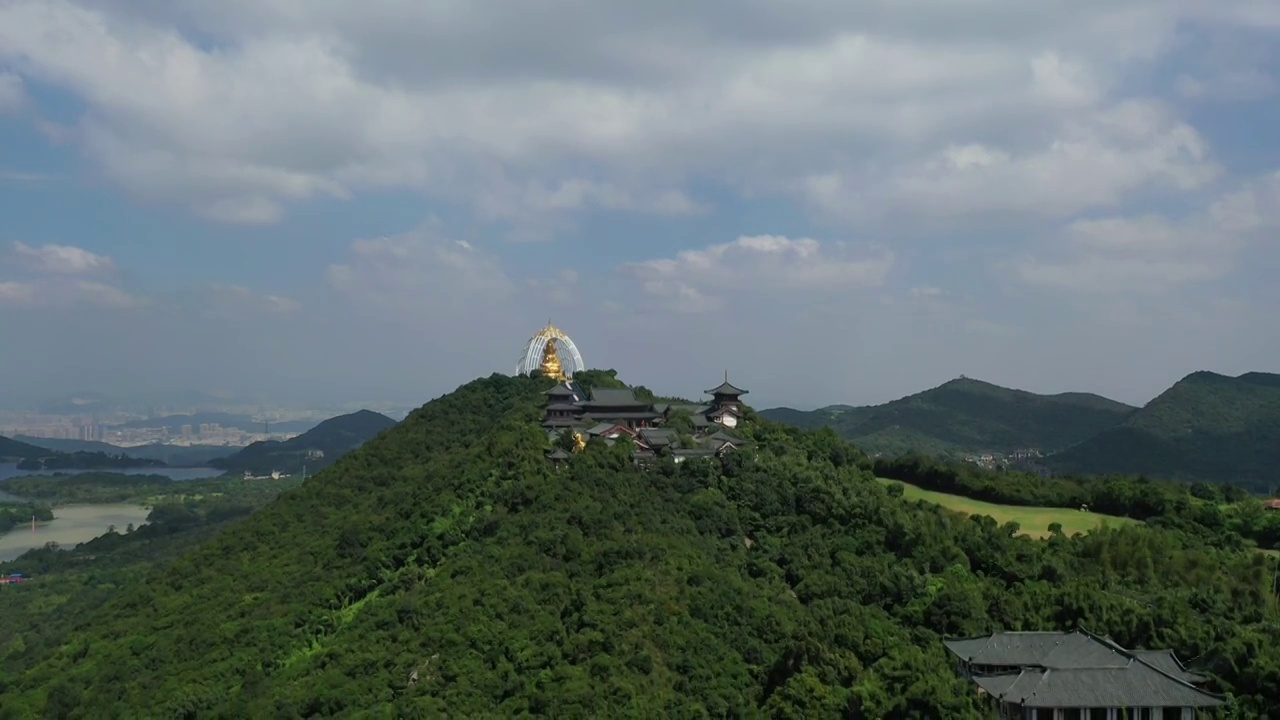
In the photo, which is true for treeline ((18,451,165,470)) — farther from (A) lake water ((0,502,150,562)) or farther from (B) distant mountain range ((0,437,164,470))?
(A) lake water ((0,502,150,562))

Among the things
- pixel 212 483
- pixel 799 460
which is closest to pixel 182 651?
pixel 799 460

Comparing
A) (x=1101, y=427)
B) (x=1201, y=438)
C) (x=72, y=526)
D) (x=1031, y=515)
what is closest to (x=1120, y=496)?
(x=1031, y=515)

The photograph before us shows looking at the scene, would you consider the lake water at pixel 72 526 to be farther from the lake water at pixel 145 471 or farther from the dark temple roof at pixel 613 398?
the dark temple roof at pixel 613 398

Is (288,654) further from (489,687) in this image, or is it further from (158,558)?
(158,558)

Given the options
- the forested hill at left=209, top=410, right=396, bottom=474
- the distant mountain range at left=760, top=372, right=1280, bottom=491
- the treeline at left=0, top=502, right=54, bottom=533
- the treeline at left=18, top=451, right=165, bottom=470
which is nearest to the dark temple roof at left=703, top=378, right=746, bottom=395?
the distant mountain range at left=760, top=372, right=1280, bottom=491

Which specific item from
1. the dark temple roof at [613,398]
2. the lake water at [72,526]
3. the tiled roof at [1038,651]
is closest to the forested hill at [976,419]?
the dark temple roof at [613,398]
